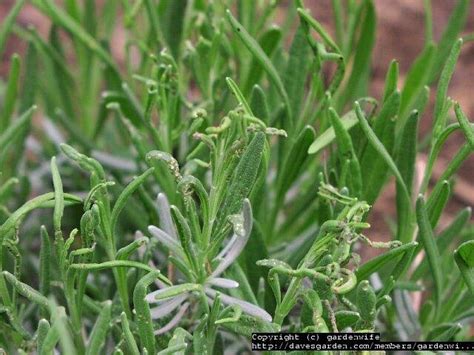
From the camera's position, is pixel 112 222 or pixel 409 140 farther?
pixel 409 140

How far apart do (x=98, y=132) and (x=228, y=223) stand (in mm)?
604

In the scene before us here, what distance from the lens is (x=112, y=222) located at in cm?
85

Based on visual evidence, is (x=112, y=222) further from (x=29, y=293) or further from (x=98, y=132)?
(x=98, y=132)

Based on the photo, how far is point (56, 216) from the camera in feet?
2.58

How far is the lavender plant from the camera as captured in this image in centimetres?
81

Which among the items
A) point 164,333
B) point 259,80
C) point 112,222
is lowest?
point 164,333

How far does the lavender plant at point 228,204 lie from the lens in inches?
31.9

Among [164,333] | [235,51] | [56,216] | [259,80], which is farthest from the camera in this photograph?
[235,51]

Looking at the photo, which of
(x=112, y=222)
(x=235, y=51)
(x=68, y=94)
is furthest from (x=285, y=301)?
(x=68, y=94)

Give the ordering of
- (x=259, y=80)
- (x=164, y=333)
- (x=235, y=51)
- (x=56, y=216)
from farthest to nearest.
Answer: (x=235, y=51), (x=259, y=80), (x=164, y=333), (x=56, y=216)

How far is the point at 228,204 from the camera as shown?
836 mm

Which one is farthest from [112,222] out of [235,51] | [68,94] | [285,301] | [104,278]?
[68,94]

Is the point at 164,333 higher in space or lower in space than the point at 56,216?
lower

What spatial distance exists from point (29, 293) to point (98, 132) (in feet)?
1.94
